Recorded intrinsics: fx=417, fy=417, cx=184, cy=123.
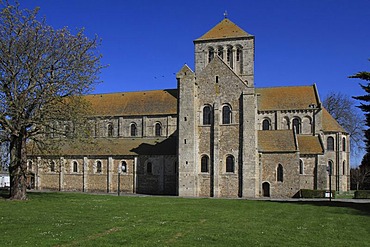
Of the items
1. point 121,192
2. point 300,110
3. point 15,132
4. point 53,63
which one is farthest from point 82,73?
point 300,110

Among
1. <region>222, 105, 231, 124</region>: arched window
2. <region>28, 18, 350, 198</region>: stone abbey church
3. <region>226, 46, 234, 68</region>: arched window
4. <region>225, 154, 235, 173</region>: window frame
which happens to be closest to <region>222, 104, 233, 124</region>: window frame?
<region>222, 105, 231, 124</region>: arched window

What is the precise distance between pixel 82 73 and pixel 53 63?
207cm

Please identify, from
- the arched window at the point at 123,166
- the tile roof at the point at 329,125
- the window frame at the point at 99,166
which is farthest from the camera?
the tile roof at the point at 329,125

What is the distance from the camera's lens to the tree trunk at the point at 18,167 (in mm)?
29172

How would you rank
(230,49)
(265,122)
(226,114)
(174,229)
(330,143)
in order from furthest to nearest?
(230,49) < (265,122) < (330,143) < (226,114) < (174,229)

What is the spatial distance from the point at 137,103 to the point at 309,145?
73.6 feet

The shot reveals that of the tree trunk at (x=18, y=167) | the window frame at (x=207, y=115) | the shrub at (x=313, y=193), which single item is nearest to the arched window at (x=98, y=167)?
the window frame at (x=207, y=115)

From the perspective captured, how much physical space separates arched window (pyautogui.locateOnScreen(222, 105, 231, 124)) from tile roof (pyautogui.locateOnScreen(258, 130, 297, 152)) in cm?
479

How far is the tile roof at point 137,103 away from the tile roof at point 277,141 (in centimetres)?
1197

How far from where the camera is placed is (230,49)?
176ft

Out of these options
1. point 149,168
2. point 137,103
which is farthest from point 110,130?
point 149,168

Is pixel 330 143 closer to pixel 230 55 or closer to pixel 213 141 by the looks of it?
pixel 230 55

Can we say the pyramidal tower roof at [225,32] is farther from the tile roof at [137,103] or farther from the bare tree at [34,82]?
the bare tree at [34,82]

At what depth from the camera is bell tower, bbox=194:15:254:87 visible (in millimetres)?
52844
